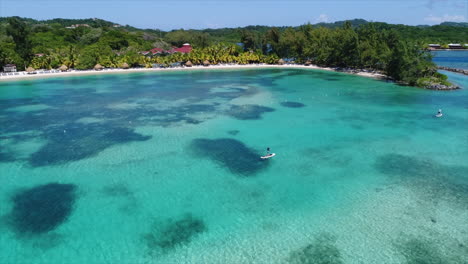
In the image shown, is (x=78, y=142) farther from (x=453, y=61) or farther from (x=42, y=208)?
(x=453, y=61)

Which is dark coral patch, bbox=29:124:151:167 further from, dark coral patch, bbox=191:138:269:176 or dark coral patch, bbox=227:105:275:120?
dark coral patch, bbox=227:105:275:120

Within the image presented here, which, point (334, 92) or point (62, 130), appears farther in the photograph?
point (334, 92)

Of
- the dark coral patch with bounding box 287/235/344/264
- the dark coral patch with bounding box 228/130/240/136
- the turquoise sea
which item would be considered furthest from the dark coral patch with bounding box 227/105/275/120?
the turquoise sea

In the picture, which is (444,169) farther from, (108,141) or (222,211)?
(108,141)

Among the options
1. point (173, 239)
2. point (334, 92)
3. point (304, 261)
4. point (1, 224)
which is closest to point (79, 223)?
point (1, 224)

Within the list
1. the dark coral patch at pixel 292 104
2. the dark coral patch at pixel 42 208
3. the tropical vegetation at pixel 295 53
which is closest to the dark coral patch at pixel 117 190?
the dark coral patch at pixel 42 208

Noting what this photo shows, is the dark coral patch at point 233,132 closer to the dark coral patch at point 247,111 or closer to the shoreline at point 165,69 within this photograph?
the dark coral patch at point 247,111

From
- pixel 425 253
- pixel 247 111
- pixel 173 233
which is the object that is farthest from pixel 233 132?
pixel 425 253
